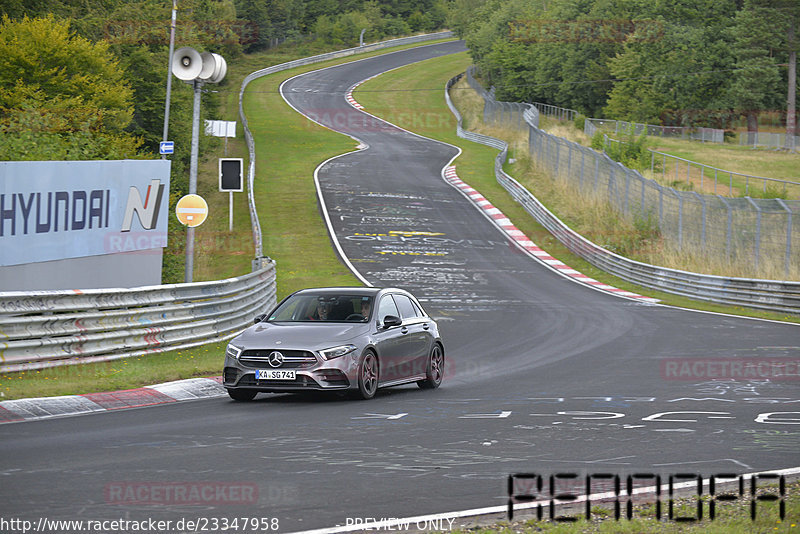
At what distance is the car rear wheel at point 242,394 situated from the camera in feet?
42.7

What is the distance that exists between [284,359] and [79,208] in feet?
22.0

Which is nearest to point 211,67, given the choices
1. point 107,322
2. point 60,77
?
point 107,322

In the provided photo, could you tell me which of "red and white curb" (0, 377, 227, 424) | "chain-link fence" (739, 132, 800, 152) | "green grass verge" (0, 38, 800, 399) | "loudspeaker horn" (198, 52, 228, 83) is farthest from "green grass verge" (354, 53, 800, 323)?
"chain-link fence" (739, 132, 800, 152)

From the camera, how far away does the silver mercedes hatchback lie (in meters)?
12.7

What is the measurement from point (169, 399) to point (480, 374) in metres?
5.41

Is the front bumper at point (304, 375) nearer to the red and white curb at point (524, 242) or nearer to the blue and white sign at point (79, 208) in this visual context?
the blue and white sign at point (79, 208)

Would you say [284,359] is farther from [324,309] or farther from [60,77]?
[60,77]

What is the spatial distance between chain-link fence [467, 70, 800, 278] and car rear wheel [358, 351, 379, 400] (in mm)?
18304

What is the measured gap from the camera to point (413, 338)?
47.8 feet

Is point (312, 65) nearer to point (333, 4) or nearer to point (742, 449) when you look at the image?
point (333, 4)

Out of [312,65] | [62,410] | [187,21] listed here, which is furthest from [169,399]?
[312,65]

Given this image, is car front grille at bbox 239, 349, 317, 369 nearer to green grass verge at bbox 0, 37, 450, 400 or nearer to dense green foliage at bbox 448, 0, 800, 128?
green grass verge at bbox 0, 37, 450, 400

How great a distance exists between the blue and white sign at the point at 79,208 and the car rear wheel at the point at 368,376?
6.14 meters

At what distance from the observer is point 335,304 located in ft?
46.5
